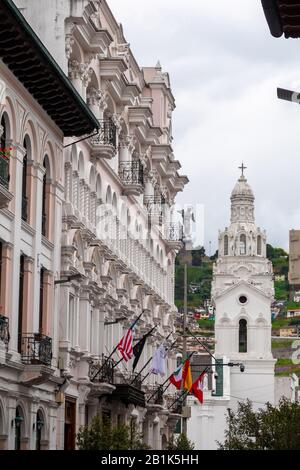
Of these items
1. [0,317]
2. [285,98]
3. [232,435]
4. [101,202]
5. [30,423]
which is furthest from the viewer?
[232,435]

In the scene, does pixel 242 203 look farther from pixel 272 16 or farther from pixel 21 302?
pixel 272 16

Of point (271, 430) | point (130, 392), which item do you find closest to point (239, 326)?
point (271, 430)

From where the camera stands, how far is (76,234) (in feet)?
167

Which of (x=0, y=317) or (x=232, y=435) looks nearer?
(x=0, y=317)

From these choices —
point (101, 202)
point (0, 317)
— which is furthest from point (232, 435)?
point (0, 317)

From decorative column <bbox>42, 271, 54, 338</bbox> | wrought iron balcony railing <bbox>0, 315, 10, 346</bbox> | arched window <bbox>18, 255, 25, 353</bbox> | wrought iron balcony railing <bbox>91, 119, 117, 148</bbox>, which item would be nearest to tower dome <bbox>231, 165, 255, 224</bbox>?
wrought iron balcony railing <bbox>91, 119, 117, 148</bbox>

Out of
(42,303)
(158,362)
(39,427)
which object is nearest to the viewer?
(39,427)

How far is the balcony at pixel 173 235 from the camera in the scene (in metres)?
75.6

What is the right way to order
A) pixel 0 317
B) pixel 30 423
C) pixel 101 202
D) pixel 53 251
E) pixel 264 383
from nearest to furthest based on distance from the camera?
pixel 0 317
pixel 30 423
pixel 53 251
pixel 101 202
pixel 264 383

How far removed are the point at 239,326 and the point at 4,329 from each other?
112758mm

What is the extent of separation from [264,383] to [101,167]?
97.1 meters

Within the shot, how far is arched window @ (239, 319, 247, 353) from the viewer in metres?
152
